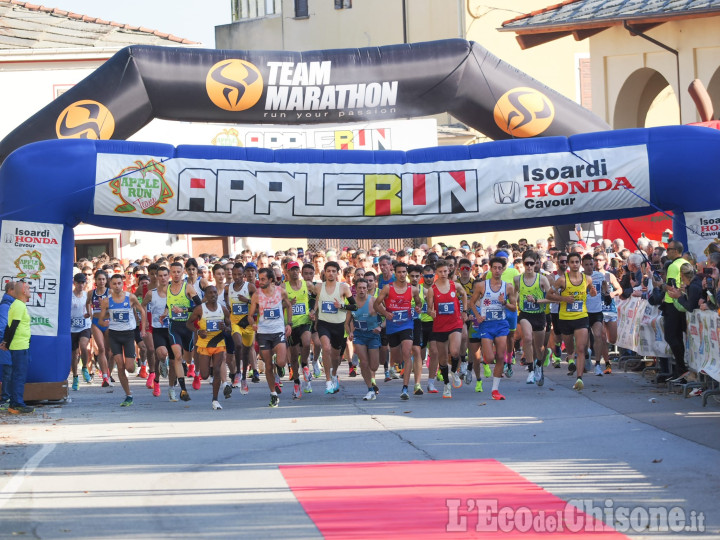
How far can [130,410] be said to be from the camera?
576 inches

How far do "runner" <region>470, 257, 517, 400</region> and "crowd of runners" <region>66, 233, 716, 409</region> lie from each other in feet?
0.05

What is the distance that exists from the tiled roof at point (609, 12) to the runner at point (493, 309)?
36.9ft

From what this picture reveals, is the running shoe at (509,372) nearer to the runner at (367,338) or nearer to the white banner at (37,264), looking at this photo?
the runner at (367,338)

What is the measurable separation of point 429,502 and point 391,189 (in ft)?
22.1

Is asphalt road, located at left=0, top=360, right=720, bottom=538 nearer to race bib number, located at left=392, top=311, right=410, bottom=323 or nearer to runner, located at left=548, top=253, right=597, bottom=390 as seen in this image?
runner, located at left=548, top=253, right=597, bottom=390

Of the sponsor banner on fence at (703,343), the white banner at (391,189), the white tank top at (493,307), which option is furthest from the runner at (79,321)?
the sponsor banner on fence at (703,343)

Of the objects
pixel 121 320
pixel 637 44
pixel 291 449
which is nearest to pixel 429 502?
pixel 291 449

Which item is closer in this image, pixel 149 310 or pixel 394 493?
pixel 394 493

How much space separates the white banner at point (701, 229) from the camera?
14.2m

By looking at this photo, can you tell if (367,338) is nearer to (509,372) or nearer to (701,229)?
(509,372)

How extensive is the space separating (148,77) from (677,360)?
8125mm

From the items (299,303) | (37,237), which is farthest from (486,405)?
(37,237)

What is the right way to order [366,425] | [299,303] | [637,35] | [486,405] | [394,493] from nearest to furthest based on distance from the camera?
[394,493] → [366,425] → [486,405] → [299,303] → [637,35]

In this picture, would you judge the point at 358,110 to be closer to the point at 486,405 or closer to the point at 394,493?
the point at 486,405
